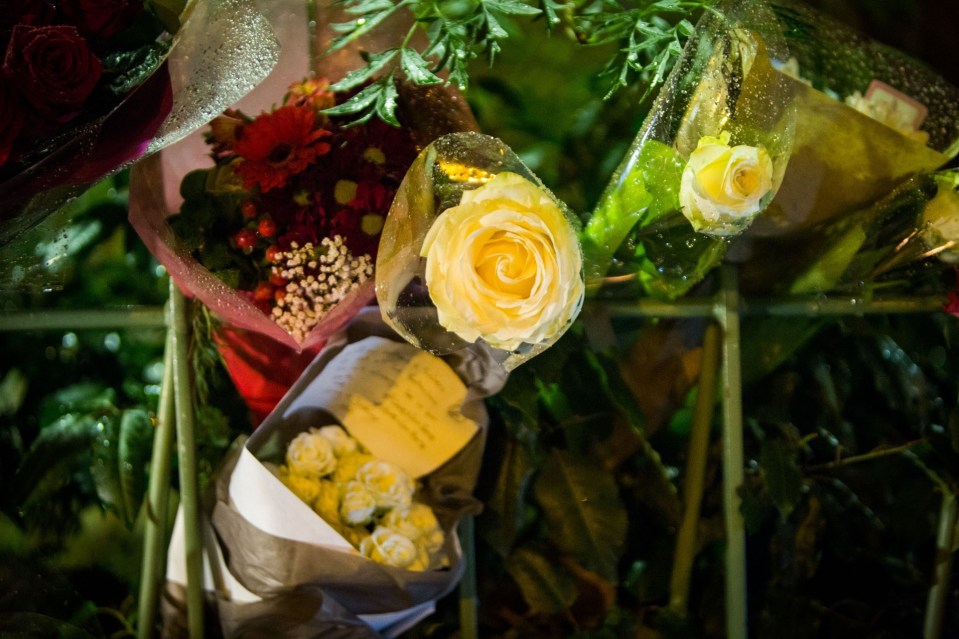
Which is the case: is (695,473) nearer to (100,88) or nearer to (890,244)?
(890,244)

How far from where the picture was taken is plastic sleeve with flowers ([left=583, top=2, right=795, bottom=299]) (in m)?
0.87

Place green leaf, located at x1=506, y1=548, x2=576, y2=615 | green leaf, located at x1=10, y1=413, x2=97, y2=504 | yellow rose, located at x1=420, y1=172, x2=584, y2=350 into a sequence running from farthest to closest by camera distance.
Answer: green leaf, located at x1=506, y1=548, x2=576, y2=615 → green leaf, located at x1=10, y1=413, x2=97, y2=504 → yellow rose, located at x1=420, y1=172, x2=584, y2=350

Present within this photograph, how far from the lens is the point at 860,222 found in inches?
45.0

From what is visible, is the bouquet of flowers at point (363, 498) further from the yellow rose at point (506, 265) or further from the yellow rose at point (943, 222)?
the yellow rose at point (943, 222)

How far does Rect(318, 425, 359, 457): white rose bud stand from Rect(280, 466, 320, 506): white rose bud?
6 cm

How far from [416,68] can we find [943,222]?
0.79 metres

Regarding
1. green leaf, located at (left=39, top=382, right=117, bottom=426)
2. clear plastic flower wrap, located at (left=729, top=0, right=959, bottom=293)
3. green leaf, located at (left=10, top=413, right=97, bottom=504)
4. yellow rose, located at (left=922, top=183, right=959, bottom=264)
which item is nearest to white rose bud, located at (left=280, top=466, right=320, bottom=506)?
green leaf, located at (left=10, top=413, right=97, bottom=504)

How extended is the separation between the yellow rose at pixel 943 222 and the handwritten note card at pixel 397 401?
28.7 inches

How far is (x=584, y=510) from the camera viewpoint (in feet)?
4.15

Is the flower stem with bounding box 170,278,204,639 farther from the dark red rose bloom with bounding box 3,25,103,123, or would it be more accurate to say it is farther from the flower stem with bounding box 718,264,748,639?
the flower stem with bounding box 718,264,748,639

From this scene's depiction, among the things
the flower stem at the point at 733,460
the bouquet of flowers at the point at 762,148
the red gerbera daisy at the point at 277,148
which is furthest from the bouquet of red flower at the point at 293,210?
the flower stem at the point at 733,460

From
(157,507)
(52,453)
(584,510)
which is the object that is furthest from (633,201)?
(52,453)

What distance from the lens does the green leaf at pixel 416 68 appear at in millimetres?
956

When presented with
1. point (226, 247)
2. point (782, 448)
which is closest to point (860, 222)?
point (782, 448)
